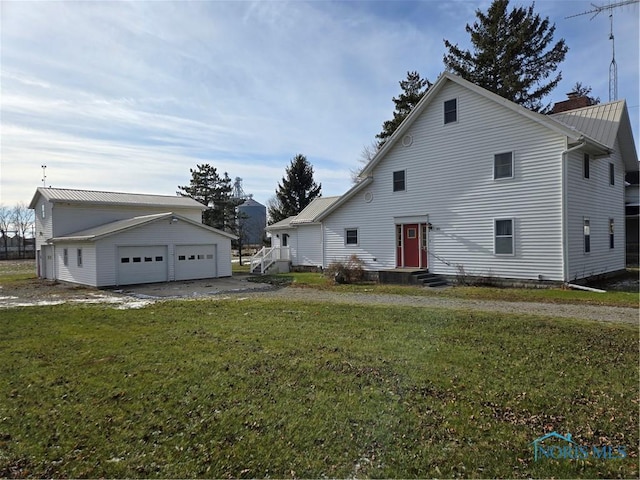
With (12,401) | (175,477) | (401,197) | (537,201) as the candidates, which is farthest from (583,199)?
(12,401)

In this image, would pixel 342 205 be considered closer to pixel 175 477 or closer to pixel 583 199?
pixel 583 199

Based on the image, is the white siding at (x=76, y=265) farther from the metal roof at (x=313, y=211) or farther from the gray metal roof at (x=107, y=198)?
the metal roof at (x=313, y=211)

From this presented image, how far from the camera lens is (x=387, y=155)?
18422 millimetres

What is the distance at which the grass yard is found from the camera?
11.6 ft

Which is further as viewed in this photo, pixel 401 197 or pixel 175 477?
pixel 401 197

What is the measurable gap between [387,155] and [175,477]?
55.2 feet

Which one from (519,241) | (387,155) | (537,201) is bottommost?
(519,241)

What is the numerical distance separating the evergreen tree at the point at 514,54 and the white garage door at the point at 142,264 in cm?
2573

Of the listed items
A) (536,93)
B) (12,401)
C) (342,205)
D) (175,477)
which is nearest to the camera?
(175,477)

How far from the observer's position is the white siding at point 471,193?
13.9 metres

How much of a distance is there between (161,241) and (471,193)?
15743 mm

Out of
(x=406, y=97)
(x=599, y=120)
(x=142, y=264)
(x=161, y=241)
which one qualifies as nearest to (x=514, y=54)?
(x=406, y=97)

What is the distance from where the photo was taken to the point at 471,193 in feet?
51.2

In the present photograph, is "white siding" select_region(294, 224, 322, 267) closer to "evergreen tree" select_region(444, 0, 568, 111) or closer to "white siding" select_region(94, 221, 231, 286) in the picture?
"white siding" select_region(94, 221, 231, 286)
